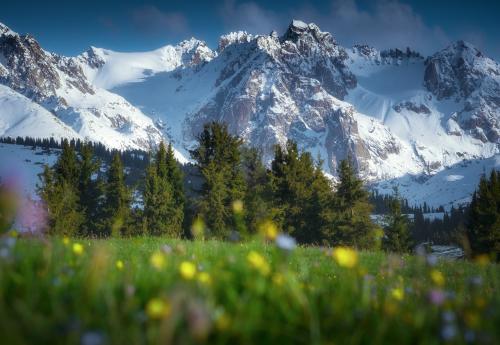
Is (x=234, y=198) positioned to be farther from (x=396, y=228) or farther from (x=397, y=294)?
(x=397, y=294)

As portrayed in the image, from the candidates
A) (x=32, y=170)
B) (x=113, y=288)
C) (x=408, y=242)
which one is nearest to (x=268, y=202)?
(x=408, y=242)

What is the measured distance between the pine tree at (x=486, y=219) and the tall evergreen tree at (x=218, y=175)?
21722 millimetres

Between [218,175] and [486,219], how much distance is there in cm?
2668

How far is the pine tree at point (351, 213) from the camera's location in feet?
111

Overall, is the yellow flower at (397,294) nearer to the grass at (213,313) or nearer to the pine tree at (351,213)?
the grass at (213,313)

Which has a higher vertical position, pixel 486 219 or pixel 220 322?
pixel 220 322

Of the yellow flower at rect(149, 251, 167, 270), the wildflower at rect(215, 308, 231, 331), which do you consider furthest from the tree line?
the wildflower at rect(215, 308, 231, 331)

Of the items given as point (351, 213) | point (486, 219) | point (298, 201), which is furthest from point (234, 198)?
point (486, 219)

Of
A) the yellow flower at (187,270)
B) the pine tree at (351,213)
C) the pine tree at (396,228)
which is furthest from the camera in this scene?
the pine tree at (396,228)

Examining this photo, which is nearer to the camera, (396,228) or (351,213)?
(351,213)

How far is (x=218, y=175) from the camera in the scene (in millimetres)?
34031

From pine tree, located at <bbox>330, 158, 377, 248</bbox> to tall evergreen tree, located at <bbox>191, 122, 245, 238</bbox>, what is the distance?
28.4 feet

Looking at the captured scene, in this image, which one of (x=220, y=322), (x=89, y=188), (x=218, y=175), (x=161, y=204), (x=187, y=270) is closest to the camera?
(x=220, y=322)

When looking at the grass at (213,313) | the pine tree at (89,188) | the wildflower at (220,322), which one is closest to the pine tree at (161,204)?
the pine tree at (89,188)
